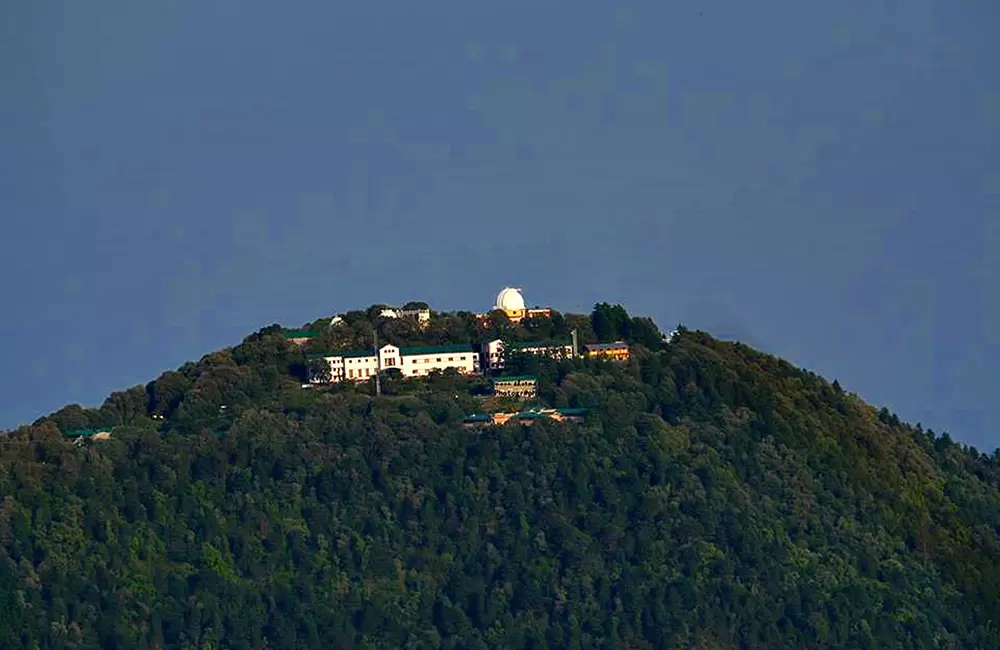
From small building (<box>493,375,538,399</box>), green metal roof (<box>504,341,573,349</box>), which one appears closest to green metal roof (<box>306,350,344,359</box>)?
green metal roof (<box>504,341,573,349</box>)

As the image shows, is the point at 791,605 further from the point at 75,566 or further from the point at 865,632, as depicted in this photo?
the point at 75,566

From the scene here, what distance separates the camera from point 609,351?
404 ft

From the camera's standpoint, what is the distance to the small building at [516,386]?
12006cm

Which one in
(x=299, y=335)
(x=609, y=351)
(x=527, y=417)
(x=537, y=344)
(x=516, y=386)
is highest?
(x=299, y=335)

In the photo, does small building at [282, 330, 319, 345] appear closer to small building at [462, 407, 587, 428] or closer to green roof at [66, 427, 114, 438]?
green roof at [66, 427, 114, 438]

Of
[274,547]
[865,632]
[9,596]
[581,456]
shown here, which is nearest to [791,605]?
[865,632]

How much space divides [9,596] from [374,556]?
480 inches

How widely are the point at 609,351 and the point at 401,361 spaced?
7733 mm

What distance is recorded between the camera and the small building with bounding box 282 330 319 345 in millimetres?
125500

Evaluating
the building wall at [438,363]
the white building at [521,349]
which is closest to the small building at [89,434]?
the building wall at [438,363]

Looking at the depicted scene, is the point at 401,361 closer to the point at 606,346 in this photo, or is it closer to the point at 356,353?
the point at 356,353

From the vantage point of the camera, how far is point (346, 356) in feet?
405

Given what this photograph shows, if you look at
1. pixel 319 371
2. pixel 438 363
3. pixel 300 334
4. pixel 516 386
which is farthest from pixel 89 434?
pixel 516 386

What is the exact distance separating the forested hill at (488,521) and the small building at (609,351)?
194 centimetres
